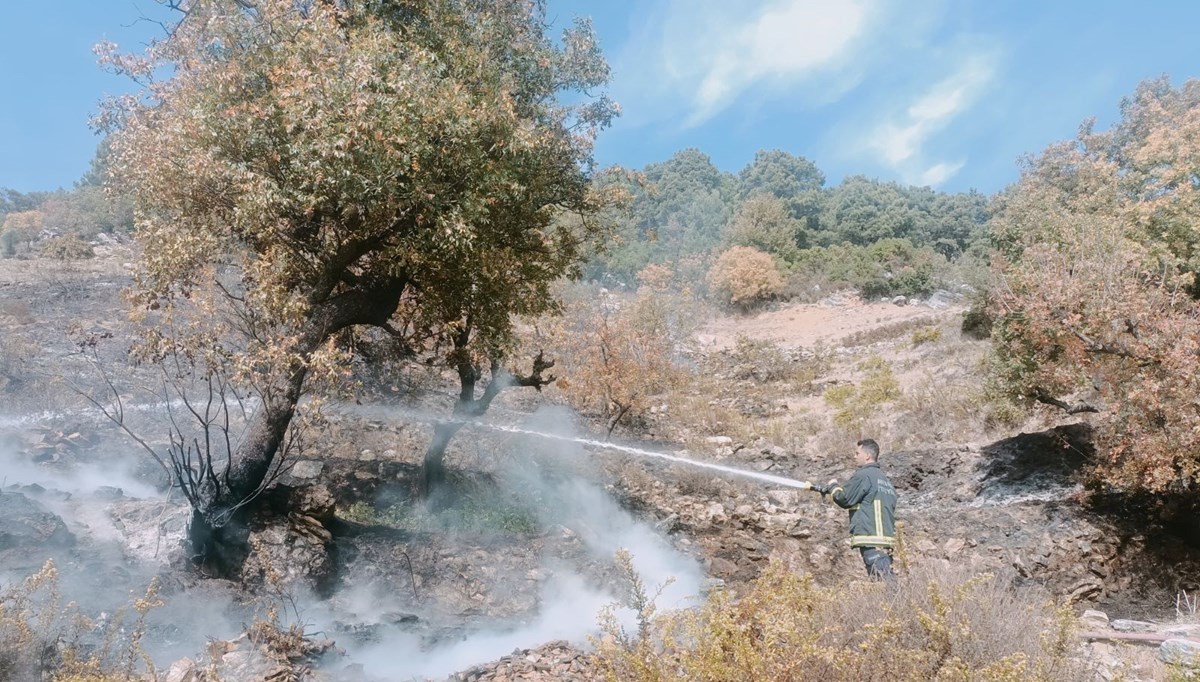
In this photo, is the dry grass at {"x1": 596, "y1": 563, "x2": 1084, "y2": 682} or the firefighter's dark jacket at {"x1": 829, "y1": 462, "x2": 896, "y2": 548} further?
the firefighter's dark jacket at {"x1": 829, "y1": 462, "x2": 896, "y2": 548}

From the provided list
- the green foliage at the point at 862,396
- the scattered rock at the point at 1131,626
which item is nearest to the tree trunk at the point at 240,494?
the scattered rock at the point at 1131,626

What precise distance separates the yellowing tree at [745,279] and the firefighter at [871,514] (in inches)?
1199

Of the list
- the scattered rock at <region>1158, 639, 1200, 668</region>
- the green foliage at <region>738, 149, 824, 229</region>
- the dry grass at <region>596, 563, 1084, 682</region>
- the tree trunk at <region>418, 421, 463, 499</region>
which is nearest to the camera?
the dry grass at <region>596, 563, 1084, 682</region>

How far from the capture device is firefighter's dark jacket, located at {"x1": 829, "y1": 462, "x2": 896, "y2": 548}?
5.54 meters

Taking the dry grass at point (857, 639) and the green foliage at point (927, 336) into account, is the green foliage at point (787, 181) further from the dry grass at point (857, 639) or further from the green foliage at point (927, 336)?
the dry grass at point (857, 639)

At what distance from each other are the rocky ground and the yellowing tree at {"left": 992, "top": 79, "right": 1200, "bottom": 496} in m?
1.31

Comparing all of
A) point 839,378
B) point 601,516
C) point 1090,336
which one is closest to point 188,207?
point 601,516

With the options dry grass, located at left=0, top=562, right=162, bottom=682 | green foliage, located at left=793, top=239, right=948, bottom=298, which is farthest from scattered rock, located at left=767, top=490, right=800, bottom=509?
green foliage, located at left=793, top=239, right=948, bottom=298

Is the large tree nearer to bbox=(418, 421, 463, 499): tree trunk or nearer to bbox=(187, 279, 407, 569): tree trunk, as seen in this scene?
bbox=(187, 279, 407, 569): tree trunk

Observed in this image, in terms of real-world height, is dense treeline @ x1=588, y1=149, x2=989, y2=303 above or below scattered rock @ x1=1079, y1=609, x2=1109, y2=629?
above

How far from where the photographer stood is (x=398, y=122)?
22.5ft

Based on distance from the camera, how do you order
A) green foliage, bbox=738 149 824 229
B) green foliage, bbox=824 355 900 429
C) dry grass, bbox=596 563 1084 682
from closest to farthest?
dry grass, bbox=596 563 1084 682
green foliage, bbox=824 355 900 429
green foliage, bbox=738 149 824 229

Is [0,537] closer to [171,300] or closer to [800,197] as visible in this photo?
[171,300]

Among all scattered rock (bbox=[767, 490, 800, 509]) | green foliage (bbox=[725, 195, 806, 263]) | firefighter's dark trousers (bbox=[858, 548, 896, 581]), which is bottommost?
scattered rock (bbox=[767, 490, 800, 509])
